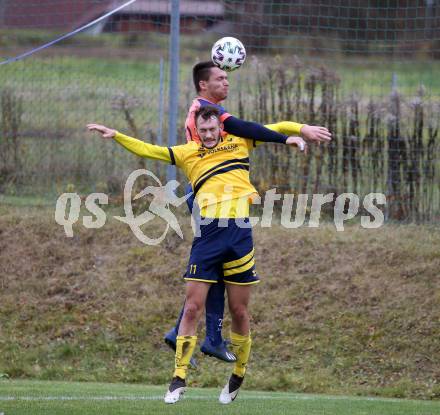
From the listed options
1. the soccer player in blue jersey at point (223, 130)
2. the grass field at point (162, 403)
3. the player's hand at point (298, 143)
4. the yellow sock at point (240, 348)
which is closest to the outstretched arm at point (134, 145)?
the soccer player in blue jersey at point (223, 130)

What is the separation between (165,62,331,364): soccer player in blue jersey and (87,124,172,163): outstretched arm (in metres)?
0.28

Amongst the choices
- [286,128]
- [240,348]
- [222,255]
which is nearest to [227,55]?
[286,128]

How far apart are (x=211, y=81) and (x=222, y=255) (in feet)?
4.67

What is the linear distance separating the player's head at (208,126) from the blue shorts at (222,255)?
616 millimetres

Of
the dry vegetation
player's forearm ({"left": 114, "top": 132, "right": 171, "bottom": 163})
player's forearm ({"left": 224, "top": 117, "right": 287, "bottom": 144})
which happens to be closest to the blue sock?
player's forearm ({"left": 114, "top": 132, "right": 171, "bottom": 163})

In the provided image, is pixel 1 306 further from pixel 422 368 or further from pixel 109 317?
pixel 422 368

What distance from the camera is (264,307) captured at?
11367mm

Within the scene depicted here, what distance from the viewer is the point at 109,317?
11.4 meters

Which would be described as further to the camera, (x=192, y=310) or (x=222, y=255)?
(x=222, y=255)

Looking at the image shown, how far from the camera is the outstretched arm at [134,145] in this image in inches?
282

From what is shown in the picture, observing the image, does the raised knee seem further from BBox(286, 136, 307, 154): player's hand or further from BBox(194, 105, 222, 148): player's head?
BBox(286, 136, 307, 154): player's hand

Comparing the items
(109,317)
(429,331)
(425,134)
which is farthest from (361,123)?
(109,317)

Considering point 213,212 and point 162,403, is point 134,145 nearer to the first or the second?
point 213,212

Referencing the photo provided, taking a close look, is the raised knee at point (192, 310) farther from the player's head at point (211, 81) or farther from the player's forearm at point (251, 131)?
the player's head at point (211, 81)
